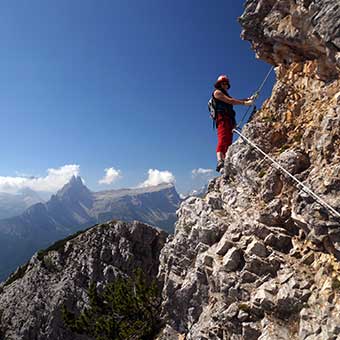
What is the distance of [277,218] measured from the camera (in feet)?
43.7

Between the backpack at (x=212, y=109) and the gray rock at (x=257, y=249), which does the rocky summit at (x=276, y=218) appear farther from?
the backpack at (x=212, y=109)

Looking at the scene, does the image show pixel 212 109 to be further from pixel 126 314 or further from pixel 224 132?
pixel 126 314

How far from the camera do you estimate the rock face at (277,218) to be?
36.0ft

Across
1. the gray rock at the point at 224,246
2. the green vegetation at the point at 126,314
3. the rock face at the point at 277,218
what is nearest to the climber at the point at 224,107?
the rock face at the point at 277,218

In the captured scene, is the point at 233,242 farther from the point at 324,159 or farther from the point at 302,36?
the point at 302,36

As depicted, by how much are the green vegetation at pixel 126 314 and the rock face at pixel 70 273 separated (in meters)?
10.2

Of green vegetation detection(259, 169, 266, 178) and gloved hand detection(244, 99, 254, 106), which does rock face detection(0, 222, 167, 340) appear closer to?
gloved hand detection(244, 99, 254, 106)

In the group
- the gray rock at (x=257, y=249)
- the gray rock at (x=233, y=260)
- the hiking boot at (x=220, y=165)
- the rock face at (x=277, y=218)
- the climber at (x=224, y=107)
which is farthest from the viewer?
the hiking boot at (x=220, y=165)

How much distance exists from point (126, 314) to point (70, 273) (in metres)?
22.2

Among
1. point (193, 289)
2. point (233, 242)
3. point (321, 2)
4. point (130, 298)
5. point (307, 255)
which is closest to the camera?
point (307, 255)

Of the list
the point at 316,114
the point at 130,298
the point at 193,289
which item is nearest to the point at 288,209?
the point at 316,114

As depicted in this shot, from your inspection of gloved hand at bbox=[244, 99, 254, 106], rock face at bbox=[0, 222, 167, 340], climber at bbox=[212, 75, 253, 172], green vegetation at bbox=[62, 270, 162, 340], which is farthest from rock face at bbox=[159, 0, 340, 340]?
rock face at bbox=[0, 222, 167, 340]

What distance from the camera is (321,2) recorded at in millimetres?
12984

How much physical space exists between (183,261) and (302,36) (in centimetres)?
1284
